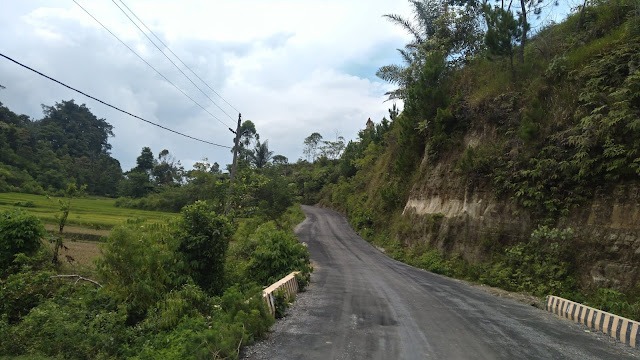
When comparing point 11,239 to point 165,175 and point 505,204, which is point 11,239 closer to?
point 505,204

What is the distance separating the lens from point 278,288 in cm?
869

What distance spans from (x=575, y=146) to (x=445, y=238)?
728 cm

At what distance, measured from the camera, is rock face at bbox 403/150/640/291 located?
10305 mm

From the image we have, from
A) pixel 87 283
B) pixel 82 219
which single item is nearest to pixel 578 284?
pixel 87 283

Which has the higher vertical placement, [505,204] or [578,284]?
[505,204]

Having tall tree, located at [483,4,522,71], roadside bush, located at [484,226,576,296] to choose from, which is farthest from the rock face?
tall tree, located at [483,4,522,71]

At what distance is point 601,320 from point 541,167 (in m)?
7.10

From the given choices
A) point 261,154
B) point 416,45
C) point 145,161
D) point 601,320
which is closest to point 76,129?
point 145,161

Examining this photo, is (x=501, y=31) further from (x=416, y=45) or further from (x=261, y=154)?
(x=261, y=154)

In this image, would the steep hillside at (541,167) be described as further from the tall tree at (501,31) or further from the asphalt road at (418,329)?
the asphalt road at (418,329)

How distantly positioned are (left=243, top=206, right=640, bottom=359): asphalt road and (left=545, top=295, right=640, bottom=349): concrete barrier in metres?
0.23

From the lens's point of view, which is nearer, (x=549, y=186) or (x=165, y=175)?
(x=549, y=186)

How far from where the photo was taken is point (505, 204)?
595 inches

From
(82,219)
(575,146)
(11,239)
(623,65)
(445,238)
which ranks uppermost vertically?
(623,65)
